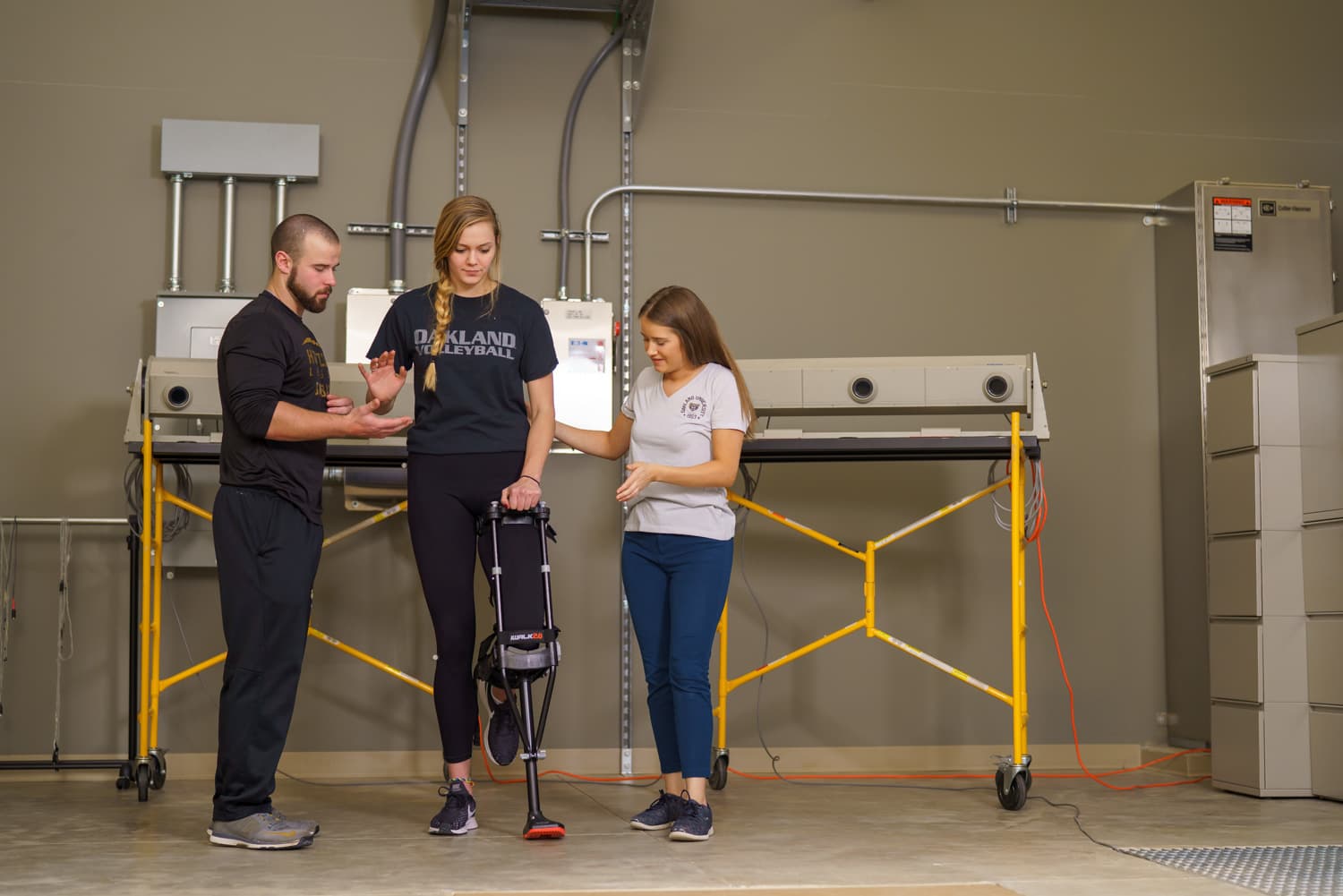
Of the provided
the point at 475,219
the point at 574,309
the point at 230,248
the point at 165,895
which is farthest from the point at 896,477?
the point at 165,895

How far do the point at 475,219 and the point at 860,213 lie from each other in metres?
2.07

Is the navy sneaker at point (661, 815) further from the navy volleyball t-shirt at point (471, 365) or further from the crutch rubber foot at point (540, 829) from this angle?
the navy volleyball t-shirt at point (471, 365)

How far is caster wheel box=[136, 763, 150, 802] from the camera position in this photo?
3494mm

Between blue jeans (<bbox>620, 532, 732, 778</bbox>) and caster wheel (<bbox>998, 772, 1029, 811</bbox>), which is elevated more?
blue jeans (<bbox>620, 532, 732, 778</bbox>)

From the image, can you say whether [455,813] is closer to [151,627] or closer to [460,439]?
[460,439]

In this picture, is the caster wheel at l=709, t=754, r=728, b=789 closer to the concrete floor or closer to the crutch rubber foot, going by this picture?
the concrete floor

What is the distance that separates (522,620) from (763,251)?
2.10 meters

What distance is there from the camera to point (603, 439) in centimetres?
320

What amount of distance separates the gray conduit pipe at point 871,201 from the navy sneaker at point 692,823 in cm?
202

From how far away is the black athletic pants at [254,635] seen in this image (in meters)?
2.71

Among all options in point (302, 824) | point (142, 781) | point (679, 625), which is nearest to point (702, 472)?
point (679, 625)

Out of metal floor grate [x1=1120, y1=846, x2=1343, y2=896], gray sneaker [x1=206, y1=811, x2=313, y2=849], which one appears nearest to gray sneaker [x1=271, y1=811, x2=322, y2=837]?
gray sneaker [x1=206, y1=811, x2=313, y2=849]

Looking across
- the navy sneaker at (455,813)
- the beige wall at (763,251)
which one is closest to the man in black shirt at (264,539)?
the navy sneaker at (455,813)

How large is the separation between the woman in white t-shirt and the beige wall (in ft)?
4.38
